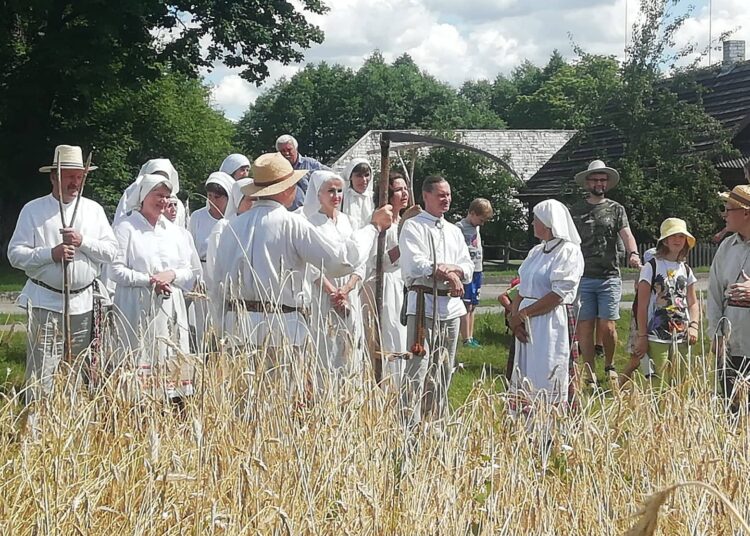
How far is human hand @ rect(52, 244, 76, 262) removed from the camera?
17.8 ft

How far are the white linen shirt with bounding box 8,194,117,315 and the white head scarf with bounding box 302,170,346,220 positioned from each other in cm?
114

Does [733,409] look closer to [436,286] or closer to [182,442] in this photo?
[436,286]

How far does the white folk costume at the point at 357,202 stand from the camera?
7.01 metres

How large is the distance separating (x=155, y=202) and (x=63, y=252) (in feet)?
2.25

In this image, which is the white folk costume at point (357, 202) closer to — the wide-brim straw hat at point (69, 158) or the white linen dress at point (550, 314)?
the white linen dress at point (550, 314)

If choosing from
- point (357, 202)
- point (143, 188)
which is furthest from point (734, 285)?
point (143, 188)

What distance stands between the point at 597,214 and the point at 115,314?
14.8 feet

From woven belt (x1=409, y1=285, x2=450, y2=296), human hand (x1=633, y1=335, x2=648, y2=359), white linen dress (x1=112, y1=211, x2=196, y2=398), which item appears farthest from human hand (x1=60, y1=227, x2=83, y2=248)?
human hand (x1=633, y1=335, x2=648, y2=359)

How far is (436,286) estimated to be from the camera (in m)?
6.00

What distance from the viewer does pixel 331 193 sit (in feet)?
19.9

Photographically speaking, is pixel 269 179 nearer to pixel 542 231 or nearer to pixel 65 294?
pixel 65 294

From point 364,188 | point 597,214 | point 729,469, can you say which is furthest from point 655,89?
point 729,469

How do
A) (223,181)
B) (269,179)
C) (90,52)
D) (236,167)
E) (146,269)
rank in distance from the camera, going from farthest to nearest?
(90,52) → (236,167) → (223,181) → (146,269) → (269,179)

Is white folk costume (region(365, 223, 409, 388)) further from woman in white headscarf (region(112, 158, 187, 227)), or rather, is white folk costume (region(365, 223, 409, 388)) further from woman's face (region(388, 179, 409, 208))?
woman in white headscarf (region(112, 158, 187, 227))
